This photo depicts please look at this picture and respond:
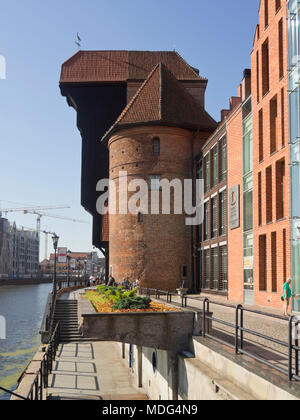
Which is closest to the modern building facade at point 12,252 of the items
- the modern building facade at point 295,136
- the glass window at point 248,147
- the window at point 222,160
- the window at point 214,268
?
the window at point 214,268

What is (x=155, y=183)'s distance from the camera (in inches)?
1396

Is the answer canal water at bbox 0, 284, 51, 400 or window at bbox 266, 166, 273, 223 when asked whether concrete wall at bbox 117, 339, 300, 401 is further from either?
canal water at bbox 0, 284, 51, 400

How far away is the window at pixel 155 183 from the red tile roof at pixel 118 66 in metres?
14.1

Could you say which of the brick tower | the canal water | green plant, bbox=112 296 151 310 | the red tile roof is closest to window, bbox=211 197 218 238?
the brick tower

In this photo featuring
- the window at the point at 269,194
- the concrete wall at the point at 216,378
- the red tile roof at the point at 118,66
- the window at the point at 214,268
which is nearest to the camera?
the concrete wall at the point at 216,378

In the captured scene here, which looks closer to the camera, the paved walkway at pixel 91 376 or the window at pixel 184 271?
the paved walkway at pixel 91 376

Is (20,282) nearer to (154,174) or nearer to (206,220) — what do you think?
(154,174)

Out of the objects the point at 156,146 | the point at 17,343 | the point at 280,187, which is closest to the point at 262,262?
the point at 280,187

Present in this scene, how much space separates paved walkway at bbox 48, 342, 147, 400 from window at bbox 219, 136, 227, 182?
1093 cm

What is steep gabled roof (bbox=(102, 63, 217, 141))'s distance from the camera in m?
36.8

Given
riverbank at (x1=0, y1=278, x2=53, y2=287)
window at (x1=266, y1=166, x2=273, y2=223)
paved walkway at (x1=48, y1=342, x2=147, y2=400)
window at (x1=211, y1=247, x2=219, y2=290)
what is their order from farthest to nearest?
riverbank at (x1=0, y1=278, x2=53, y2=287) → window at (x1=211, y1=247, x2=219, y2=290) → window at (x1=266, y1=166, x2=273, y2=223) → paved walkway at (x1=48, y1=342, x2=147, y2=400)

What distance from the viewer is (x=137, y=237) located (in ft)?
116

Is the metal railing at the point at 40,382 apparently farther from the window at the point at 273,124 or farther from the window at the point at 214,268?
the window at the point at 273,124

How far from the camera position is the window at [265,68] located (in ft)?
73.9
